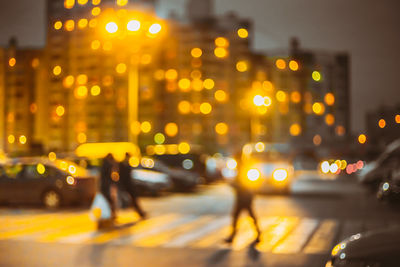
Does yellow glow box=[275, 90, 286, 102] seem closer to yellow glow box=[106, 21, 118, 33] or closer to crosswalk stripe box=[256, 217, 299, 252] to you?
yellow glow box=[106, 21, 118, 33]

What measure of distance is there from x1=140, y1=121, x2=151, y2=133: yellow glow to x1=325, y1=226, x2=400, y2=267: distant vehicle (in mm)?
83129

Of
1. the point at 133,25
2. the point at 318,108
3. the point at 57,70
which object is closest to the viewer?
the point at 133,25

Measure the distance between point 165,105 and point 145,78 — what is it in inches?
305

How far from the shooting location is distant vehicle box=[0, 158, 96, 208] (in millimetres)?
19484

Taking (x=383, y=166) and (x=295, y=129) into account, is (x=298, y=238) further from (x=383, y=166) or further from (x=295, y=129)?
(x=295, y=129)

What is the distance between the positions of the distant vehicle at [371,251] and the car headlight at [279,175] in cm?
1931

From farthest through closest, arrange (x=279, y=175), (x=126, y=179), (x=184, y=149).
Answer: (x=184, y=149) < (x=279, y=175) < (x=126, y=179)

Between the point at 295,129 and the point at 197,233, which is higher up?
the point at 197,233

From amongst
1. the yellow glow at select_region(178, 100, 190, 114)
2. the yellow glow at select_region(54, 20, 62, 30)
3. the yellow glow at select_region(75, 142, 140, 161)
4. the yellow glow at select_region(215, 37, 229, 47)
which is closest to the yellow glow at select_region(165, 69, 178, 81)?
the yellow glow at select_region(178, 100, 190, 114)

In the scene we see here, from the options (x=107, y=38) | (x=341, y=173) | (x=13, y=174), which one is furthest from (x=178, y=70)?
(x=13, y=174)

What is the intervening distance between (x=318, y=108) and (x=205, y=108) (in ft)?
85.2

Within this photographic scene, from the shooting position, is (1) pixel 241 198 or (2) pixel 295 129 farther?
(2) pixel 295 129

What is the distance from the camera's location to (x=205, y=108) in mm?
93750

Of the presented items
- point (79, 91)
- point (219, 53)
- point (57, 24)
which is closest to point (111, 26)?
point (57, 24)
